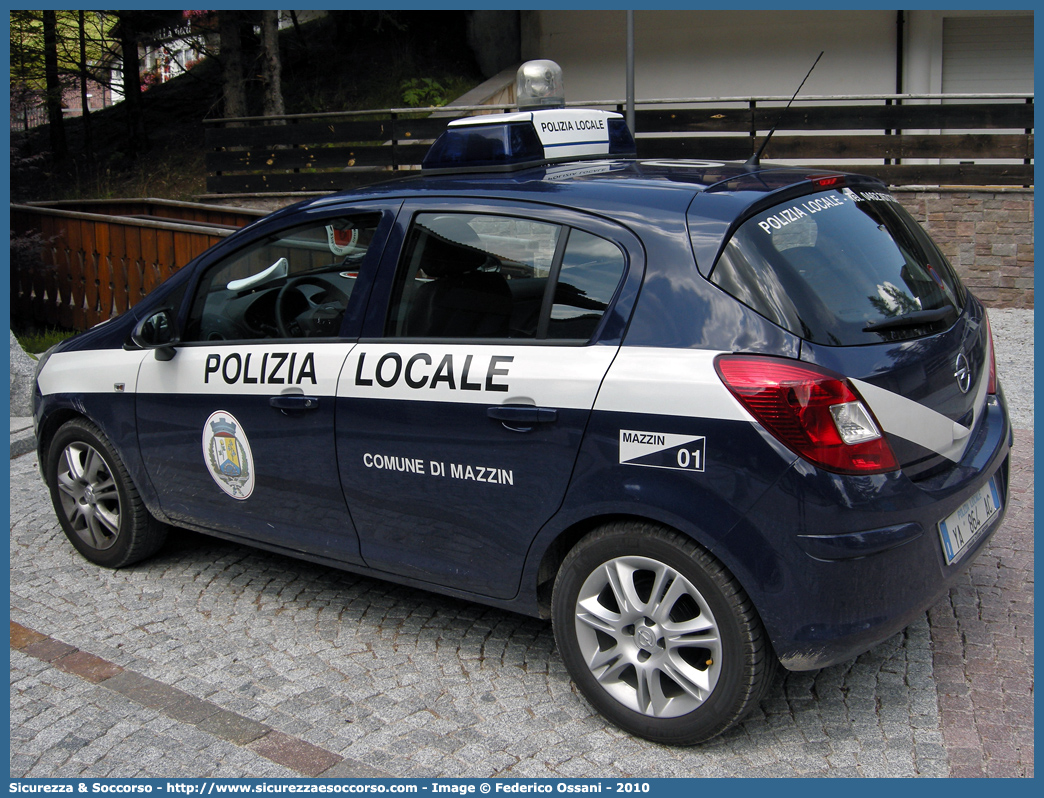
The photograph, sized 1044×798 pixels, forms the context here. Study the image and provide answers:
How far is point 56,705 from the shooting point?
11.5 feet

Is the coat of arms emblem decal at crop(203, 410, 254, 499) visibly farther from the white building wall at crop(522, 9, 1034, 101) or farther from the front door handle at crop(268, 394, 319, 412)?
the white building wall at crop(522, 9, 1034, 101)

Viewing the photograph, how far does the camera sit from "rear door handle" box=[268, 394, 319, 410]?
12.0 feet

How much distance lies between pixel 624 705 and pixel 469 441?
999 millimetres

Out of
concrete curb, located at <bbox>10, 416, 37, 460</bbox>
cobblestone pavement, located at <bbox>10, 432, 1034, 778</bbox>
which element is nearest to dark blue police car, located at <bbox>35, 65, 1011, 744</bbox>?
cobblestone pavement, located at <bbox>10, 432, 1034, 778</bbox>

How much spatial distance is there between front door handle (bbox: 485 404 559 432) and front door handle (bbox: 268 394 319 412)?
823 mm

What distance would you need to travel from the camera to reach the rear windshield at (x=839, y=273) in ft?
9.22

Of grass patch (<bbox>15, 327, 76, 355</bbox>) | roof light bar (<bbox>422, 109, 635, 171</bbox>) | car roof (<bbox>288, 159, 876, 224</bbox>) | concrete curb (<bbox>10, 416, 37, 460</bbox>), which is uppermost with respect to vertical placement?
roof light bar (<bbox>422, 109, 635, 171</bbox>)

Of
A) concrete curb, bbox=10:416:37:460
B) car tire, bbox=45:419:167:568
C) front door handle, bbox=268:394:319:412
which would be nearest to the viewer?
front door handle, bbox=268:394:319:412

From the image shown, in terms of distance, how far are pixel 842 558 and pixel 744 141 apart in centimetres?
1138

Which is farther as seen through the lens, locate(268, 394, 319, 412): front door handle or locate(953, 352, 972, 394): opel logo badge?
locate(268, 394, 319, 412): front door handle

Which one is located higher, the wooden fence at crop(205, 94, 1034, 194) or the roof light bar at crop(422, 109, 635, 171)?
the wooden fence at crop(205, 94, 1034, 194)

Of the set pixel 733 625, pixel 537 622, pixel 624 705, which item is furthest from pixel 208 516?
pixel 733 625

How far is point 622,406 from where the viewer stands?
9.55ft

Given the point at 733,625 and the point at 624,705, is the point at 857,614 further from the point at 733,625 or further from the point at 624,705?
the point at 624,705
